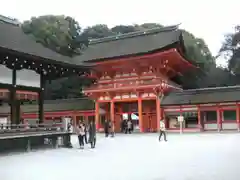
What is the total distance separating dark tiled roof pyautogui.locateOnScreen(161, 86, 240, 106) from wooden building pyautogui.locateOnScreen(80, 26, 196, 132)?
3.49ft

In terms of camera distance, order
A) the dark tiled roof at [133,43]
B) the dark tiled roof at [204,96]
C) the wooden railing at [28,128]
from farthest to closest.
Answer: the dark tiled roof at [133,43]
the dark tiled roof at [204,96]
the wooden railing at [28,128]

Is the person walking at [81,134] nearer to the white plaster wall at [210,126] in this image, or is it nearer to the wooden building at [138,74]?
the wooden building at [138,74]

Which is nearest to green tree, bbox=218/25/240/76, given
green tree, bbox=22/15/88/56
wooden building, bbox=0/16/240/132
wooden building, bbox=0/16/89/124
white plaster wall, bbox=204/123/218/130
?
wooden building, bbox=0/16/240/132

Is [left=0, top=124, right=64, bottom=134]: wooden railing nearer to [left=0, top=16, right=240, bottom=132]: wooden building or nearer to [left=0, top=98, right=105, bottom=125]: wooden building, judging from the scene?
[left=0, top=16, right=240, bottom=132]: wooden building

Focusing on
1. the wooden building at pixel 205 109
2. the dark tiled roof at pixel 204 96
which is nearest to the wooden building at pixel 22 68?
the dark tiled roof at pixel 204 96

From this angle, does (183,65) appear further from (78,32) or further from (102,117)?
(78,32)

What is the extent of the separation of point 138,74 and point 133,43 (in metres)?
4.39

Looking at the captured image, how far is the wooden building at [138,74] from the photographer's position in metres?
28.7

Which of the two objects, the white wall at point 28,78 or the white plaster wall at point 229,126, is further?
the white plaster wall at point 229,126

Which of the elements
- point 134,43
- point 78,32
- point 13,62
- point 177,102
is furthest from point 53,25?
point 13,62

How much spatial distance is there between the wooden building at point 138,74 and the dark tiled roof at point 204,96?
3.49 ft

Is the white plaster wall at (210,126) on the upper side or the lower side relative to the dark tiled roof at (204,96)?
lower

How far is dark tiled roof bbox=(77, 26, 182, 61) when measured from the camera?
99.6 ft

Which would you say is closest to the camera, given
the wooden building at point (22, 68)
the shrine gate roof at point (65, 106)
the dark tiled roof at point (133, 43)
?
the wooden building at point (22, 68)
